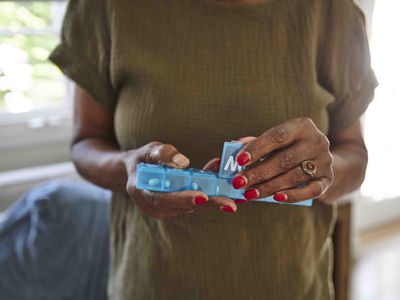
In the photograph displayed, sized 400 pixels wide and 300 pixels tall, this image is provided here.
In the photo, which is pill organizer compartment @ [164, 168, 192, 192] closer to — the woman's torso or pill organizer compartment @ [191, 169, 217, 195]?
pill organizer compartment @ [191, 169, 217, 195]

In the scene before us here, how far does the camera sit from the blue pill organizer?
1.44ft

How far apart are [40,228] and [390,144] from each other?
5.97 ft

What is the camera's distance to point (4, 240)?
3.22 feet

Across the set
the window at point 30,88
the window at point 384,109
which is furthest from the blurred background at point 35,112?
Answer: the window at point 384,109

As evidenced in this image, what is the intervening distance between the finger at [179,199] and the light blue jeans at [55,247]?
2.06 ft

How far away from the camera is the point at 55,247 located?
0.99 metres

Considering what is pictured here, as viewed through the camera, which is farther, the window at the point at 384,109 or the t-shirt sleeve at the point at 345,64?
the window at the point at 384,109

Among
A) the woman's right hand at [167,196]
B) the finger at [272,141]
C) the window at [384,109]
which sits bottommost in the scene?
the window at [384,109]

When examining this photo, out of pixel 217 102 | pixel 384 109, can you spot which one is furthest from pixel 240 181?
pixel 384 109

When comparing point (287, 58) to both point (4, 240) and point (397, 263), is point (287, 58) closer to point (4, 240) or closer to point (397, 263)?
point (4, 240)

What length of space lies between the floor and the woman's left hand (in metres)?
1.57

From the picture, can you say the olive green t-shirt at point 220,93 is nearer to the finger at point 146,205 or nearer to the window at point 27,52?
the finger at point 146,205

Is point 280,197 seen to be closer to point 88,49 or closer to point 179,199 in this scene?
point 179,199

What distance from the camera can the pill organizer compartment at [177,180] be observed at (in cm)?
44
